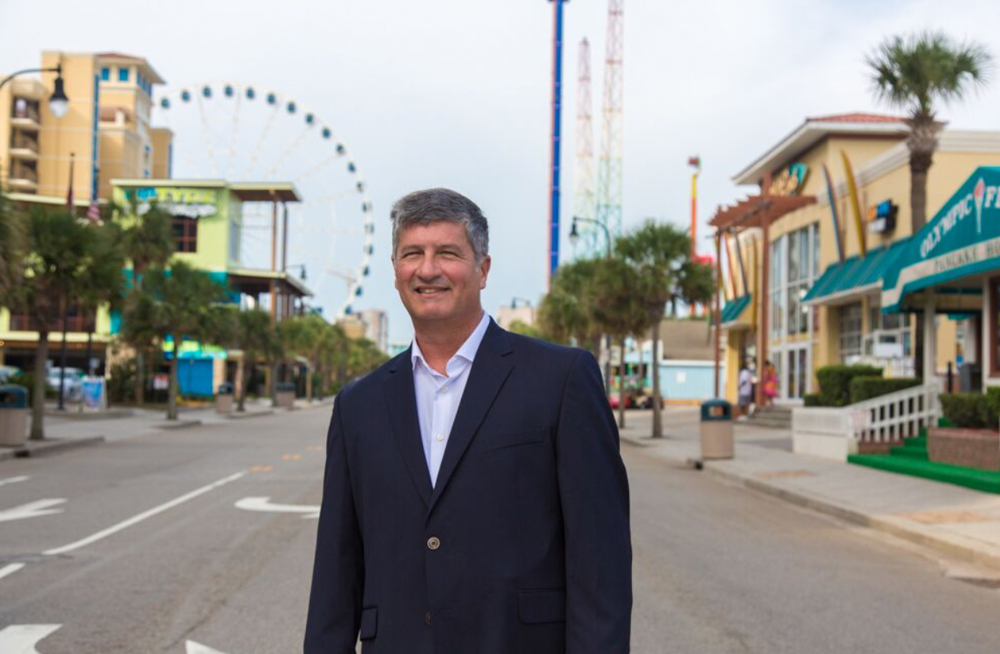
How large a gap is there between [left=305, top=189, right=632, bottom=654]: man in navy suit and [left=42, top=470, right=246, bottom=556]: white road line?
829 cm

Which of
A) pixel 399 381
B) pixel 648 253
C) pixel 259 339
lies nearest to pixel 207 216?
pixel 259 339

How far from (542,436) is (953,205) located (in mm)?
19003

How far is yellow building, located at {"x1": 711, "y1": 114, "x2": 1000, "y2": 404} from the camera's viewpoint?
33281 mm

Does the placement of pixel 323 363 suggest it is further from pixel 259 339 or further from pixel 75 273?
pixel 75 273

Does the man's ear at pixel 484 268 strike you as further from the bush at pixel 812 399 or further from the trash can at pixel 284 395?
the trash can at pixel 284 395

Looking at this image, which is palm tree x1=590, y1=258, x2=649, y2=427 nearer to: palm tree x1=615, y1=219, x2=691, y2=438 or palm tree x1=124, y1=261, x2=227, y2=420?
palm tree x1=615, y1=219, x2=691, y2=438

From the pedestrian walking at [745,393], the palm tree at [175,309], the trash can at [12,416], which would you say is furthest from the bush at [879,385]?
the palm tree at [175,309]

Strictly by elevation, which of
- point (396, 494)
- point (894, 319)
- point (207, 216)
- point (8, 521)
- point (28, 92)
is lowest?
point (8, 521)

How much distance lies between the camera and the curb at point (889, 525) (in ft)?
35.2

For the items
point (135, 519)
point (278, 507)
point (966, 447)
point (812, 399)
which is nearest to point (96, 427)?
point (812, 399)

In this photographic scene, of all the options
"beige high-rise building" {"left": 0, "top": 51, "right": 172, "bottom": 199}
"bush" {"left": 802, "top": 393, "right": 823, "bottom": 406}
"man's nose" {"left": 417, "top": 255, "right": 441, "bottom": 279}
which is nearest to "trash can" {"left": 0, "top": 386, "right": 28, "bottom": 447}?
"bush" {"left": 802, "top": 393, "right": 823, "bottom": 406}

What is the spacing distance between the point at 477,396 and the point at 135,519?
36.3 feet

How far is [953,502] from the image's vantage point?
1497 centimetres

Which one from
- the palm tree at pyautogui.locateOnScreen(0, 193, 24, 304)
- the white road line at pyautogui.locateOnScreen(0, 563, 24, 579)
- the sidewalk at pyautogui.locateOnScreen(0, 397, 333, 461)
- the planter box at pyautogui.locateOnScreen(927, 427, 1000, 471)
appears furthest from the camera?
the sidewalk at pyautogui.locateOnScreen(0, 397, 333, 461)
